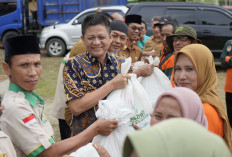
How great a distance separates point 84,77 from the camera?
263 centimetres

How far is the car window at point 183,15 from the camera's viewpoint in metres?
10.7

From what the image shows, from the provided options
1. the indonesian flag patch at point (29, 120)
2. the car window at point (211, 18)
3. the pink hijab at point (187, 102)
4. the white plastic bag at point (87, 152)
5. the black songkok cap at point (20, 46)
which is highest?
the car window at point (211, 18)

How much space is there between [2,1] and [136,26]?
38.5 feet

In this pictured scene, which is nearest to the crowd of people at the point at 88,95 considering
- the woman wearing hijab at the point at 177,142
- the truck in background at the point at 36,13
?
the woman wearing hijab at the point at 177,142

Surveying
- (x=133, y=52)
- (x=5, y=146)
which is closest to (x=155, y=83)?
(x=133, y=52)

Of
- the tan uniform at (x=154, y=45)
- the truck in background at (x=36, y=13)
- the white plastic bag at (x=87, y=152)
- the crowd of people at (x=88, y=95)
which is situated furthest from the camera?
the truck in background at (x=36, y=13)

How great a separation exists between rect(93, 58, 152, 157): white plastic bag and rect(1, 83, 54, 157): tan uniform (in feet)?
1.43

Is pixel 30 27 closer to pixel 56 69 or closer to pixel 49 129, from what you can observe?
pixel 56 69

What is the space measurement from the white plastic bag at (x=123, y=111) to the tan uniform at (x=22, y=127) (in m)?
0.44

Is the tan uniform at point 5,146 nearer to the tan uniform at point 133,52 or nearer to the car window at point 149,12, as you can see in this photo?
the tan uniform at point 133,52

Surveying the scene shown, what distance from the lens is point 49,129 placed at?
241 cm

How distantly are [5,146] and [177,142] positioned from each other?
124 centimetres

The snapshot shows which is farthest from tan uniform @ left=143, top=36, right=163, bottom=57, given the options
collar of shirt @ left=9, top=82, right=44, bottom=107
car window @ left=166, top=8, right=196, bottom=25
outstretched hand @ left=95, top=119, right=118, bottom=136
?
car window @ left=166, top=8, right=196, bottom=25

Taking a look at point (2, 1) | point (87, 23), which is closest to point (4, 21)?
point (2, 1)
